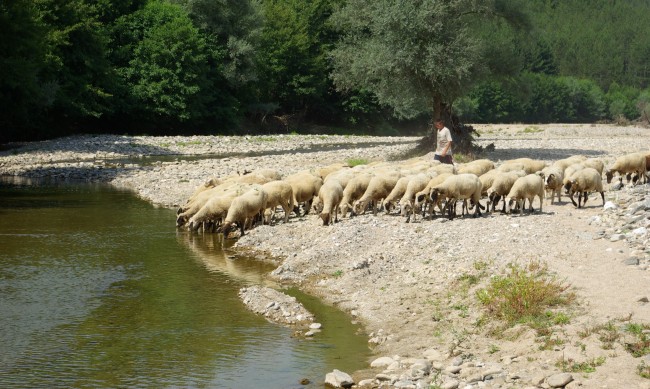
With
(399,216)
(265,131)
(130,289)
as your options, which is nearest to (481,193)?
(399,216)

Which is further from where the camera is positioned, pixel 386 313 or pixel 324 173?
pixel 324 173

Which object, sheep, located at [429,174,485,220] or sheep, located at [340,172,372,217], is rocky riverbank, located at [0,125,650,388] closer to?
sheep, located at [429,174,485,220]

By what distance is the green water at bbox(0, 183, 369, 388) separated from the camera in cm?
1070

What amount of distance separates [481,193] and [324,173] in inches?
228

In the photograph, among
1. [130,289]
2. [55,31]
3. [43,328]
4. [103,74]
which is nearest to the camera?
[43,328]

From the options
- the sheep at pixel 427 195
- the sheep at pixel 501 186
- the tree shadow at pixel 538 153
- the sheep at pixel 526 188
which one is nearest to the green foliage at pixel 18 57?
the tree shadow at pixel 538 153

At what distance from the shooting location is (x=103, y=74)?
5447 centimetres

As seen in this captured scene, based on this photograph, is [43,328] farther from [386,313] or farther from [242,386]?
[386,313]

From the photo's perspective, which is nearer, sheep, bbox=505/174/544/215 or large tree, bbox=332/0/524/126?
sheep, bbox=505/174/544/215

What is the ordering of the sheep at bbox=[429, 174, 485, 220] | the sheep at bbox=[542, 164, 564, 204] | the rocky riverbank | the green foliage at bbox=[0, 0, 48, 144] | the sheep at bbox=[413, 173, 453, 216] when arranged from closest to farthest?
the rocky riverbank < the sheep at bbox=[429, 174, 485, 220] < the sheep at bbox=[413, 173, 453, 216] < the sheep at bbox=[542, 164, 564, 204] < the green foliage at bbox=[0, 0, 48, 144]

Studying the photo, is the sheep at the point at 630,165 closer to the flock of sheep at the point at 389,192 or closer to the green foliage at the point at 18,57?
the flock of sheep at the point at 389,192

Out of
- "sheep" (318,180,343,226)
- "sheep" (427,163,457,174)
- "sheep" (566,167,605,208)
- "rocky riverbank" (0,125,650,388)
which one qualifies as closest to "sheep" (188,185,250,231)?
"rocky riverbank" (0,125,650,388)

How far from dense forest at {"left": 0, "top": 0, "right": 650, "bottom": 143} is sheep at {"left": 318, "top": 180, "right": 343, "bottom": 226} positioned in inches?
672

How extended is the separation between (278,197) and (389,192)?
9.33ft
